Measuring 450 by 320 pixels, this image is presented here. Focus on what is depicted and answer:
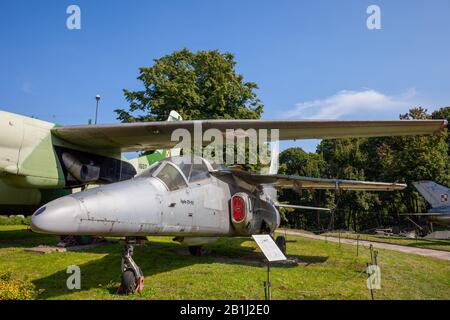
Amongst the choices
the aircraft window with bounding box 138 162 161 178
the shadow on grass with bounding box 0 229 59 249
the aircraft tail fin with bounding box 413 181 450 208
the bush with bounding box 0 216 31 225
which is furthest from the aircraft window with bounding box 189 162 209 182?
the bush with bounding box 0 216 31 225

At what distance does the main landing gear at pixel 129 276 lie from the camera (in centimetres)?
652

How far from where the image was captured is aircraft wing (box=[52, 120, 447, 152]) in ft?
31.3

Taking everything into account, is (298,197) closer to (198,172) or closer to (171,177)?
(198,172)

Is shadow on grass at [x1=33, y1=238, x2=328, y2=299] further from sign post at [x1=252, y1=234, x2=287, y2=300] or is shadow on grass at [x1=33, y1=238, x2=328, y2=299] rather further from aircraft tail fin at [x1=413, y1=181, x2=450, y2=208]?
aircraft tail fin at [x1=413, y1=181, x2=450, y2=208]

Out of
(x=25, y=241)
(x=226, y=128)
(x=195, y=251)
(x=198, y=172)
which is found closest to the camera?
(x=198, y=172)

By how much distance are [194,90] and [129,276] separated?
64.6 ft

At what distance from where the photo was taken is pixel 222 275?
27.7 ft

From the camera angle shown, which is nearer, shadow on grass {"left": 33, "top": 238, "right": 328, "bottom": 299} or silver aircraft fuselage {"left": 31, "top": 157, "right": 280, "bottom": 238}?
silver aircraft fuselage {"left": 31, "top": 157, "right": 280, "bottom": 238}

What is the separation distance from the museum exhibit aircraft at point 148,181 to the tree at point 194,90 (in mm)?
10347

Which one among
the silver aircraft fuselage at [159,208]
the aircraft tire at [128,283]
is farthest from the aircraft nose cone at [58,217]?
the aircraft tire at [128,283]

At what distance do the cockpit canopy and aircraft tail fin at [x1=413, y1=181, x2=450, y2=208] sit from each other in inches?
935

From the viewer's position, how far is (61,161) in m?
11.7

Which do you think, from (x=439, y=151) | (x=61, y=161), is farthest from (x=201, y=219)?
(x=439, y=151)

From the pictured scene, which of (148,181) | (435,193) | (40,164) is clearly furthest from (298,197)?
(148,181)
